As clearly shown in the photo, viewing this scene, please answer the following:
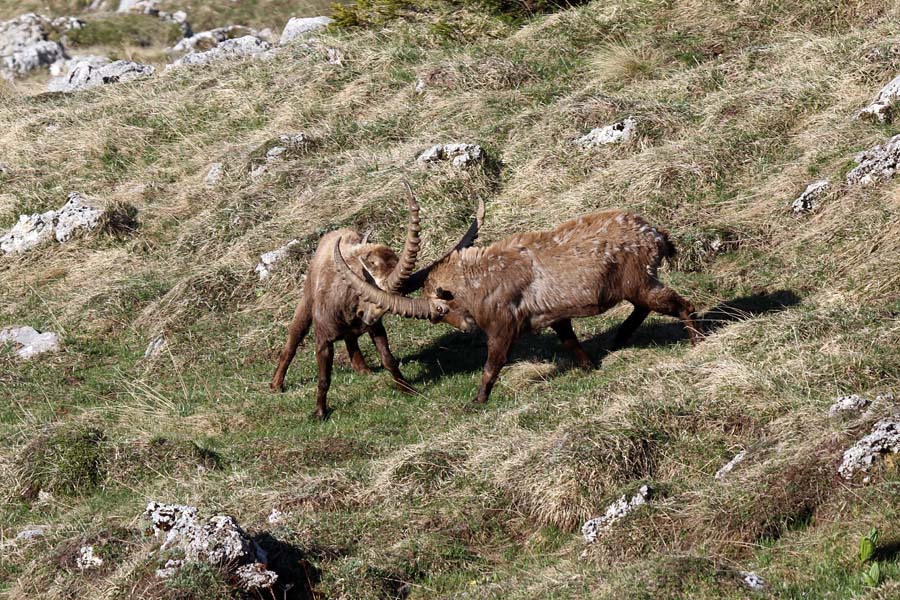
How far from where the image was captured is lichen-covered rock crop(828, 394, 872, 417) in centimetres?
805

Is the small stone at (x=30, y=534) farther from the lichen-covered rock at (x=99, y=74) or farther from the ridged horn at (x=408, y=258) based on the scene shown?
the lichen-covered rock at (x=99, y=74)

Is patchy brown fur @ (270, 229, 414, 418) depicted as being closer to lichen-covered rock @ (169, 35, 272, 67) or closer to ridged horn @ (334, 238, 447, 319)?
ridged horn @ (334, 238, 447, 319)

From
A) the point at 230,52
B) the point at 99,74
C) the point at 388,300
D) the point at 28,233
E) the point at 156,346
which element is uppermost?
the point at 388,300

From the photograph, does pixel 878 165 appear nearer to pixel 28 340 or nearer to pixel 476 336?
pixel 476 336

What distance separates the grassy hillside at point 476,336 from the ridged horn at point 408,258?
4.25 ft

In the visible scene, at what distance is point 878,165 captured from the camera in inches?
492

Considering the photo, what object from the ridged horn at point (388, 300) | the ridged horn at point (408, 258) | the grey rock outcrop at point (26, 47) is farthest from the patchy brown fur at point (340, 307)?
the grey rock outcrop at point (26, 47)

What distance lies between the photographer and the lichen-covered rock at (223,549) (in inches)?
295

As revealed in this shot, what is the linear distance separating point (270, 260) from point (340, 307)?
11.9ft

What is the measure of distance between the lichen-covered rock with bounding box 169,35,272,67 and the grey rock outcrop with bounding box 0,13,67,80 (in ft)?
59.2

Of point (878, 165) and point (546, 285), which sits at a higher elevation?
point (878, 165)

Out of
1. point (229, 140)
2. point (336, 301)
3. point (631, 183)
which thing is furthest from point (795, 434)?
point (229, 140)

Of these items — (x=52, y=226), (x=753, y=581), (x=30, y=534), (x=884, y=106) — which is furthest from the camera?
(x=52, y=226)

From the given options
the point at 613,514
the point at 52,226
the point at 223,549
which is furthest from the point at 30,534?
the point at 52,226
